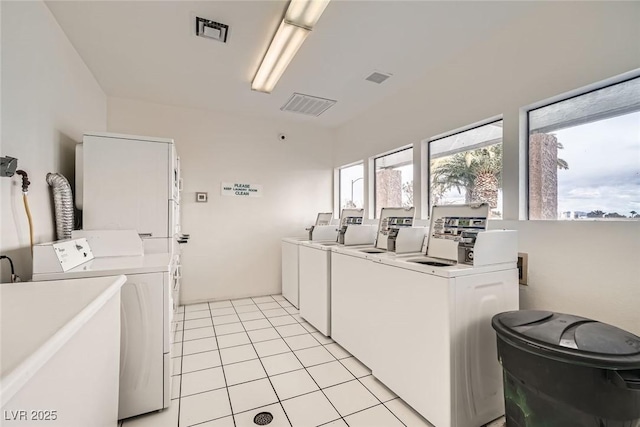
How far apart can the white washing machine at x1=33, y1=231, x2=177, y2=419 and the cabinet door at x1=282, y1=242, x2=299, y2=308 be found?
2.22m

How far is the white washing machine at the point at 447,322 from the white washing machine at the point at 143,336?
158 centimetres

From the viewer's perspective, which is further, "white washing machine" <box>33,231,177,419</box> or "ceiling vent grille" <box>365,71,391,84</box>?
"ceiling vent grille" <box>365,71,391,84</box>

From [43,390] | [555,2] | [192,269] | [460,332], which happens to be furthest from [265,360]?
[555,2]

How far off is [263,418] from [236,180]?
346 centimetres

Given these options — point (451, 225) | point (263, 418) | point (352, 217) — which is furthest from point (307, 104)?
point (263, 418)

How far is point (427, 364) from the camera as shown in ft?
5.82

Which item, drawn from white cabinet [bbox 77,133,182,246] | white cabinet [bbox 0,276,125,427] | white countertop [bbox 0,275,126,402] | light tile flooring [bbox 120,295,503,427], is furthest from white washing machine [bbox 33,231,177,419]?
white cabinet [bbox 77,133,182,246]

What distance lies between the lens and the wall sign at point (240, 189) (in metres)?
4.46

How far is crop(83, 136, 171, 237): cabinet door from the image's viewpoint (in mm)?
2357

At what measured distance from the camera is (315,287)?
325 cm

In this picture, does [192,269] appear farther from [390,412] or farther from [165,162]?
[390,412]

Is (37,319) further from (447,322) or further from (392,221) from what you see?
(392,221)

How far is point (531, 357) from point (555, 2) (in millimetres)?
2462

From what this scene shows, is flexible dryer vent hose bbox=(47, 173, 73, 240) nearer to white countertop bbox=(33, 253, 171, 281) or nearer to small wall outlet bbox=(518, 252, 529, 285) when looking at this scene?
white countertop bbox=(33, 253, 171, 281)
